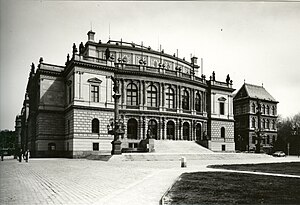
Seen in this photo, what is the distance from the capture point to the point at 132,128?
4484cm

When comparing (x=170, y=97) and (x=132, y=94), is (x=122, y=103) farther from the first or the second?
(x=170, y=97)

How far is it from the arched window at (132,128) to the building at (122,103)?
0.14 metres

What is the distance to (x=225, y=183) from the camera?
1295 centimetres

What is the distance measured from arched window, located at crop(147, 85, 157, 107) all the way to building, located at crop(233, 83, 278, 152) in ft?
75.1

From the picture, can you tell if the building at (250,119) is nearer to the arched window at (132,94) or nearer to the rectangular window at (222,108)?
the rectangular window at (222,108)

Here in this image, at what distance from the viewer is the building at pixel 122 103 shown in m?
40.1

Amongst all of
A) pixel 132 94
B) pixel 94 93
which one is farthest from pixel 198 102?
pixel 94 93

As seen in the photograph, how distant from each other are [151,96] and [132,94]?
309 centimetres

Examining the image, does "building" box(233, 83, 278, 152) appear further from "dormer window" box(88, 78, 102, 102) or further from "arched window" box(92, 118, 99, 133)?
"arched window" box(92, 118, 99, 133)

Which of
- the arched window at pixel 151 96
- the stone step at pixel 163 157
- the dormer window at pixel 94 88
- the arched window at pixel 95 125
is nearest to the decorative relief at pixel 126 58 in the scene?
the arched window at pixel 151 96

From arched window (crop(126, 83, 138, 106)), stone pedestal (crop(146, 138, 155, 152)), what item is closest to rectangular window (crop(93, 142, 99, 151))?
stone pedestal (crop(146, 138, 155, 152))

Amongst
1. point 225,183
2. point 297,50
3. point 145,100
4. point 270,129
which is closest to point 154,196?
point 225,183

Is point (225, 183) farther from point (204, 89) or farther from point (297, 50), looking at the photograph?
point (204, 89)

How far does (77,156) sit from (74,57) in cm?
1207
